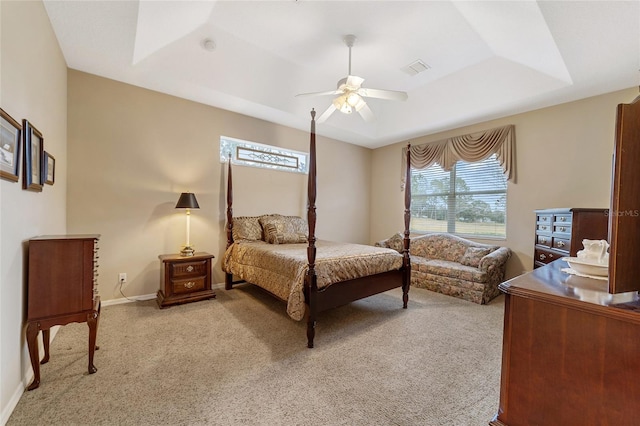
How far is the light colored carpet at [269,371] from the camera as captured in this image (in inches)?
61.1

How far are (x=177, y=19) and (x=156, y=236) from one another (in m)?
2.59

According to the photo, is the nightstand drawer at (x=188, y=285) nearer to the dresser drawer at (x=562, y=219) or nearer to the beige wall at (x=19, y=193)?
the beige wall at (x=19, y=193)

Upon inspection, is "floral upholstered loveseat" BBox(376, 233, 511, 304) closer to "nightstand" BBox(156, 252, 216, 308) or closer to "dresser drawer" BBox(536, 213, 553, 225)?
"dresser drawer" BBox(536, 213, 553, 225)

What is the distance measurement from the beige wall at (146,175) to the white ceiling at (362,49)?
26cm

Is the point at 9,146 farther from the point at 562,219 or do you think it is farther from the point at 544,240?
the point at 544,240

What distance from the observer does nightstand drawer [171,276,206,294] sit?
3238mm

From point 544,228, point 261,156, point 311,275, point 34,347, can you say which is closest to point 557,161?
point 544,228

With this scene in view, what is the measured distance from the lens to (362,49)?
3314 mm

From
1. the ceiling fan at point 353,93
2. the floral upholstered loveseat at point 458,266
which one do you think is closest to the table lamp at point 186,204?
the ceiling fan at point 353,93

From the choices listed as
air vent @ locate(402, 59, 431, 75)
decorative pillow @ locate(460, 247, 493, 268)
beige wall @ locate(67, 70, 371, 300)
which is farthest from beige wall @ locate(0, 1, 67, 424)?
decorative pillow @ locate(460, 247, 493, 268)

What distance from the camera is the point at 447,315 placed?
10.1ft

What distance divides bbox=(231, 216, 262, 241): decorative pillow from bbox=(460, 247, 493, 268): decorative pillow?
126 inches

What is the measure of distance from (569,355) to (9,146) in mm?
2856

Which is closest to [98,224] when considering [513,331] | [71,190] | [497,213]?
[71,190]
